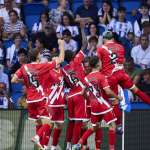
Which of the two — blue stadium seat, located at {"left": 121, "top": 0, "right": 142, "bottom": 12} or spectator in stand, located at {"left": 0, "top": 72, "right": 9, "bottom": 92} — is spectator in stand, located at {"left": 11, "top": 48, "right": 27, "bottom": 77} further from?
blue stadium seat, located at {"left": 121, "top": 0, "right": 142, "bottom": 12}

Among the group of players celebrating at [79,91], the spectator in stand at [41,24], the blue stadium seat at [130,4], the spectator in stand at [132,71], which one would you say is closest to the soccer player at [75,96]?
the group of players celebrating at [79,91]

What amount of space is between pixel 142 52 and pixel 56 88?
4.54 m

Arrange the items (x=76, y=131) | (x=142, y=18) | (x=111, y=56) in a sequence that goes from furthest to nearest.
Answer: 1. (x=142, y=18)
2. (x=76, y=131)
3. (x=111, y=56)

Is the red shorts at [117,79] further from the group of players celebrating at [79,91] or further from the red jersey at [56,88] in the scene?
the red jersey at [56,88]

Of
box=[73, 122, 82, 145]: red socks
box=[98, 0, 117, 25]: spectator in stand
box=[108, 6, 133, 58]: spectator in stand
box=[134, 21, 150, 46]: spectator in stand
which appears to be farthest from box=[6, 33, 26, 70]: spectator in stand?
box=[73, 122, 82, 145]: red socks

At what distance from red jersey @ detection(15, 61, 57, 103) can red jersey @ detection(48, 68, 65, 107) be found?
1017 mm

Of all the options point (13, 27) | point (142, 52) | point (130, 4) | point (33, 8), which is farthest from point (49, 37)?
point (130, 4)

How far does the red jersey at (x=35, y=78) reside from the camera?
888 centimetres

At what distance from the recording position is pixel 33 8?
15656 mm

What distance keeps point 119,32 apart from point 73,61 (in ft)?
15.3

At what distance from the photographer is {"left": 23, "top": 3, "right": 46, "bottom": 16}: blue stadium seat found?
1562 centimetres

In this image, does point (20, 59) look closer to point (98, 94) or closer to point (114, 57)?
point (114, 57)

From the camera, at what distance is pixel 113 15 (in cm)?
1486

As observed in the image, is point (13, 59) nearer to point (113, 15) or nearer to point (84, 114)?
point (113, 15)
